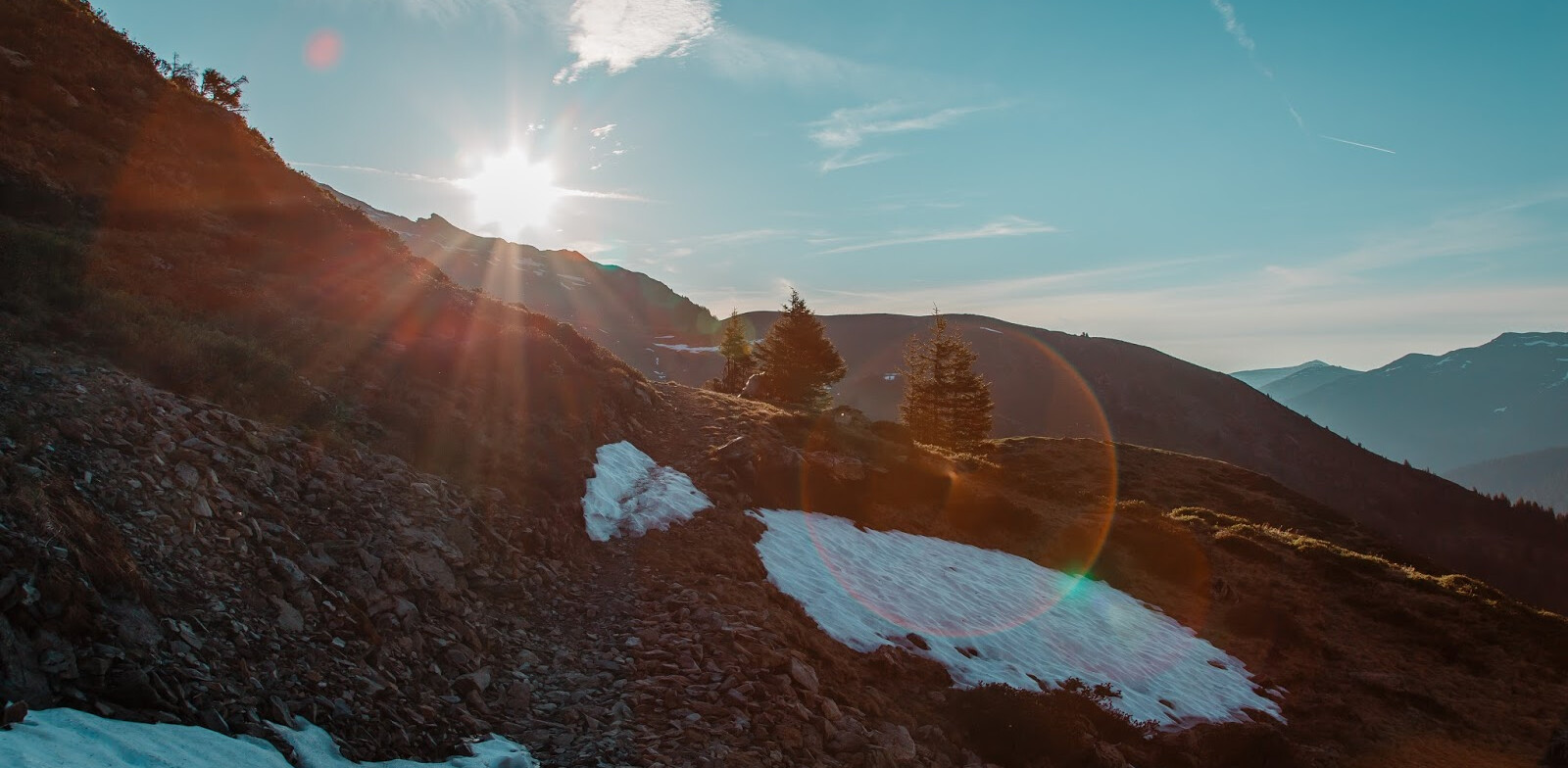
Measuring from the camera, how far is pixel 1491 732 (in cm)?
1730

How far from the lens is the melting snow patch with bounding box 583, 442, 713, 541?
15.2 meters

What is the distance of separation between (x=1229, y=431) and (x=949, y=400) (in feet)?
389

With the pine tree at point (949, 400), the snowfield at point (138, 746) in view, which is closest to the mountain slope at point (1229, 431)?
the pine tree at point (949, 400)

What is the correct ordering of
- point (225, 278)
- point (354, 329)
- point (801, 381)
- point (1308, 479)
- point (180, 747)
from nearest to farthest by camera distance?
point (180, 747) → point (225, 278) → point (354, 329) → point (801, 381) → point (1308, 479)

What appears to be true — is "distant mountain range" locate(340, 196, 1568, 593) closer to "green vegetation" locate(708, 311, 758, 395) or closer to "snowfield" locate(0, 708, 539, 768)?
"green vegetation" locate(708, 311, 758, 395)

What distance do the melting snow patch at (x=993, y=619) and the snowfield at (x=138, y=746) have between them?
9.20m

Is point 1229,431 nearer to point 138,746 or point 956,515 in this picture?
point 956,515

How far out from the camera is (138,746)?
16.2 feet

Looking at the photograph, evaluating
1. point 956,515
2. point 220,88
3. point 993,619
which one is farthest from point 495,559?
point 220,88

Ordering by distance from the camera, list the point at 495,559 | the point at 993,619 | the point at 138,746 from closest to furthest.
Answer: the point at 138,746
the point at 495,559
the point at 993,619

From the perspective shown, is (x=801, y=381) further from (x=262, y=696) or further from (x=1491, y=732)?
(x=262, y=696)

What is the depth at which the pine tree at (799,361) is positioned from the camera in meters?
47.1

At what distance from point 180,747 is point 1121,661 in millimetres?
18559

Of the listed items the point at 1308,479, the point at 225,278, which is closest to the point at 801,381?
the point at 225,278
